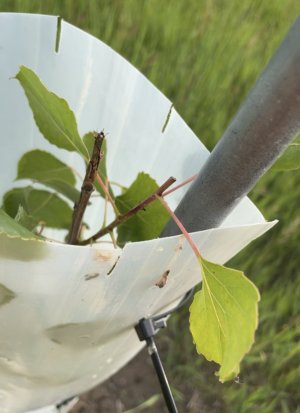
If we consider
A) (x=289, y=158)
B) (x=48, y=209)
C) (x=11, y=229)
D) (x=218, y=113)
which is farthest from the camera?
(x=218, y=113)

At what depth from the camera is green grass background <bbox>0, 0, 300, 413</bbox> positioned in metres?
0.93

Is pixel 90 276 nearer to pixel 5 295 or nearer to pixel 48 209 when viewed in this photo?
pixel 5 295

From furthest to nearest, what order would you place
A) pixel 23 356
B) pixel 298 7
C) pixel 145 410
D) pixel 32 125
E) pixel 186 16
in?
pixel 298 7 < pixel 186 16 < pixel 145 410 < pixel 32 125 < pixel 23 356

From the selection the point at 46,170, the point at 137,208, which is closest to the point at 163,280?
the point at 137,208

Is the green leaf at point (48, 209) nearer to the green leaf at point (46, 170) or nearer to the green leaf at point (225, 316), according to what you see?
the green leaf at point (46, 170)

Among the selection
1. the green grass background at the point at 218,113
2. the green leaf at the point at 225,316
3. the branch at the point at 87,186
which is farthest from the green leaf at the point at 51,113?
the green grass background at the point at 218,113

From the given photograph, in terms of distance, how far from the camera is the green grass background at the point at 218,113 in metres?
0.93

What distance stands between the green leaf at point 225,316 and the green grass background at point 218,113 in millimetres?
586

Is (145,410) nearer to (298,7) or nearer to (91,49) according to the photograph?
(91,49)

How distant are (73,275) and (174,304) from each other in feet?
0.61

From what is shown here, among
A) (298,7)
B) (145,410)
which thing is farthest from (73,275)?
(298,7)

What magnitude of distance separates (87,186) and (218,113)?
66 cm

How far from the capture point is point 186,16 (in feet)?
3.84

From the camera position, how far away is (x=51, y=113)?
38cm
